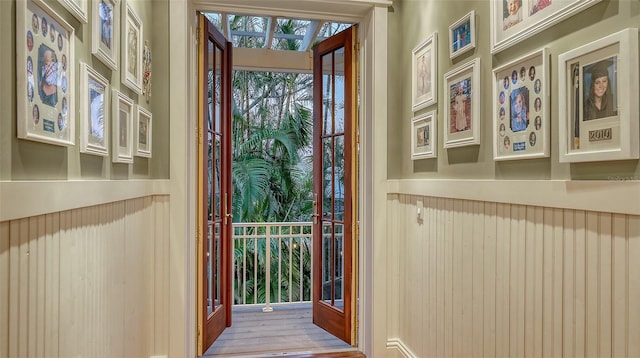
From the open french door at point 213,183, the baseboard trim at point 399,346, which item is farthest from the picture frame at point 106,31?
the baseboard trim at point 399,346

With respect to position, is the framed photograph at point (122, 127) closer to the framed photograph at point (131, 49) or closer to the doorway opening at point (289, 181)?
the framed photograph at point (131, 49)

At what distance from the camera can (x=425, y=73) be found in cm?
221

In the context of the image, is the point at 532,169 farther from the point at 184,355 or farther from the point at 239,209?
the point at 239,209

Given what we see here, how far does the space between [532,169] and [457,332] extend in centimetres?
93

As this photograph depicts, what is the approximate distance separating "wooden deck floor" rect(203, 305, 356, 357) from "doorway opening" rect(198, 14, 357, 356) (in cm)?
8

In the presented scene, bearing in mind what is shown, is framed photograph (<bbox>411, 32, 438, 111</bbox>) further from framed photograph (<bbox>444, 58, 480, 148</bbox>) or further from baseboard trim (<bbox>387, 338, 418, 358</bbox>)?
baseboard trim (<bbox>387, 338, 418, 358</bbox>)

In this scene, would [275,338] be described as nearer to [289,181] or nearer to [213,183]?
[213,183]

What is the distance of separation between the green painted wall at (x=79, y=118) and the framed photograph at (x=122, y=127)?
0.14ft

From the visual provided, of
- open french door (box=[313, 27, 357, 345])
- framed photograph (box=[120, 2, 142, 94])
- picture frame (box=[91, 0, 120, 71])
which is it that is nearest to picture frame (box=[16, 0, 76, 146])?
picture frame (box=[91, 0, 120, 71])

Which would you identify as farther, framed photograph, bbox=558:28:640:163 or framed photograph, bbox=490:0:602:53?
framed photograph, bbox=490:0:602:53

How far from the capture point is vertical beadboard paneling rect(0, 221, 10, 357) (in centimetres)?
91

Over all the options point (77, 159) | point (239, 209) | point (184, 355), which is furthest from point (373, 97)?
point (239, 209)

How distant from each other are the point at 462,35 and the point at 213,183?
1.95m

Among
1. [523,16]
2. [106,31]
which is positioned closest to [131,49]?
[106,31]
